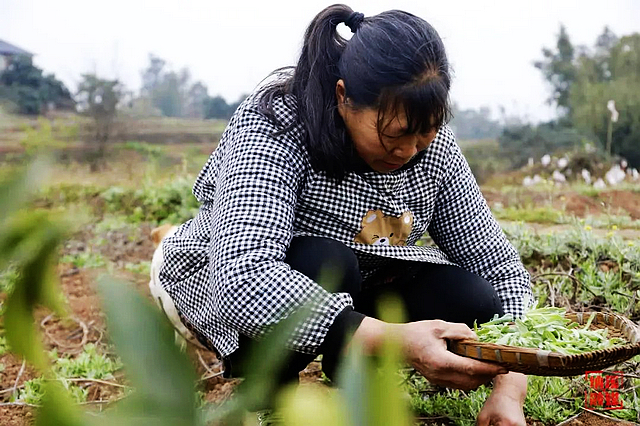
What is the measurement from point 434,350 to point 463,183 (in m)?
0.69

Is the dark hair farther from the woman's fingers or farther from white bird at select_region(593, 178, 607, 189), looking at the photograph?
white bird at select_region(593, 178, 607, 189)

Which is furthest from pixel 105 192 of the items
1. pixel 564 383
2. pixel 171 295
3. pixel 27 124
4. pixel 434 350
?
pixel 27 124

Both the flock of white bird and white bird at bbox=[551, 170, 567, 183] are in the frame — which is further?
white bird at bbox=[551, 170, 567, 183]

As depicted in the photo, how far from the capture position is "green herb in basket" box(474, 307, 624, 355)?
1.66 m

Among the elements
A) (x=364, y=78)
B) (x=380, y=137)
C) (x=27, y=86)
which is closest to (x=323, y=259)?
(x=380, y=137)

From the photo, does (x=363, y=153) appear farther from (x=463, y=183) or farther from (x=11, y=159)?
(x=11, y=159)

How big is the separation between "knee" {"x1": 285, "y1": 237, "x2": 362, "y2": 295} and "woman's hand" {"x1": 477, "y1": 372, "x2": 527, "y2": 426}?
38 cm

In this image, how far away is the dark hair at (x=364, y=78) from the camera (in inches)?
66.8

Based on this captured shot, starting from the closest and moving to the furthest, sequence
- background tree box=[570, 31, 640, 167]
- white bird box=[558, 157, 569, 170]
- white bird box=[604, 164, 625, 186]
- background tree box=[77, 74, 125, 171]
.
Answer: white bird box=[604, 164, 625, 186], white bird box=[558, 157, 569, 170], background tree box=[570, 31, 640, 167], background tree box=[77, 74, 125, 171]

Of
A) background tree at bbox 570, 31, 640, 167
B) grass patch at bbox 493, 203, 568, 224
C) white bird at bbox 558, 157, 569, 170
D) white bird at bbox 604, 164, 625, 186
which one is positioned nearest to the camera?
grass patch at bbox 493, 203, 568, 224

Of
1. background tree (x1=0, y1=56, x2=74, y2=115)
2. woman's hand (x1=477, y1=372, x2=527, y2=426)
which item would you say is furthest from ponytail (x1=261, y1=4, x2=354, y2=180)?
background tree (x1=0, y1=56, x2=74, y2=115)

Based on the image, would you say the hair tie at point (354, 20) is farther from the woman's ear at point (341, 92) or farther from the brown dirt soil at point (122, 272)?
the brown dirt soil at point (122, 272)

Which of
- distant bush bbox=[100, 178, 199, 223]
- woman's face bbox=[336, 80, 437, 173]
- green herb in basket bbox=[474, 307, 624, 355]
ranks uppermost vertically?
woman's face bbox=[336, 80, 437, 173]

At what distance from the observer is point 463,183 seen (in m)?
2.13
